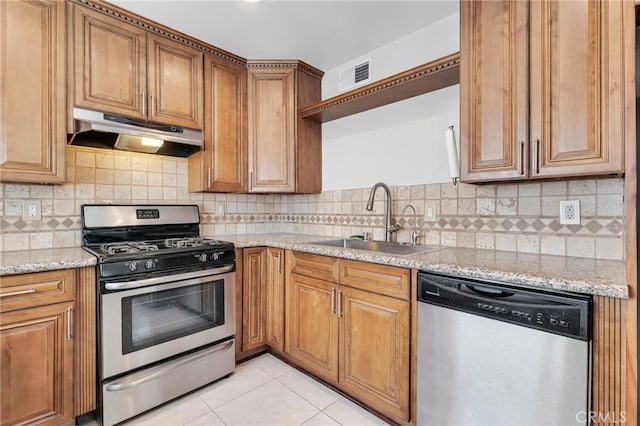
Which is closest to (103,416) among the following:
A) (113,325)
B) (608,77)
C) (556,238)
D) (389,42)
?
(113,325)

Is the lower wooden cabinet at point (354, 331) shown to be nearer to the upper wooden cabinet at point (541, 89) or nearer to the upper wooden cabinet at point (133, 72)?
the upper wooden cabinet at point (541, 89)

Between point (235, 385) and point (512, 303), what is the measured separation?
5.69ft

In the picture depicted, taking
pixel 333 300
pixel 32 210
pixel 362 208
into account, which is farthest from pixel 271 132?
pixel 32 210

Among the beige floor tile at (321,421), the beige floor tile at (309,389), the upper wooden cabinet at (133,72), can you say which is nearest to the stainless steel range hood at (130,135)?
the upper wooden cabinet at (133,72)

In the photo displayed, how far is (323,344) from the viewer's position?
1974mm

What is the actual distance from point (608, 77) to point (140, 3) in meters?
2.49

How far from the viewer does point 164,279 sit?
181 centimetres

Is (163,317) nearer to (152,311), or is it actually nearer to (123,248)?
(152,311)

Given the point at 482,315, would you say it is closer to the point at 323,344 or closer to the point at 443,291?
the point at 443,291

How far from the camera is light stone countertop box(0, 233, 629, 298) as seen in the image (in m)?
1.08

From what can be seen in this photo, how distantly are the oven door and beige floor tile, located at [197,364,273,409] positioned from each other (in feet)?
0.96

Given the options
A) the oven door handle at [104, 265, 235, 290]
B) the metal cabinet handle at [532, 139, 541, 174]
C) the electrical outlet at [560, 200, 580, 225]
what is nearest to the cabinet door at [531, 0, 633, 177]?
the metal cabinet handle at [532, 139, 541, 174]

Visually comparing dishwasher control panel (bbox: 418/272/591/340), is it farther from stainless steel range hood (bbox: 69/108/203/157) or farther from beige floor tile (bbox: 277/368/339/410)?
stainless steel range hood (bbox: 69/108/203/157)

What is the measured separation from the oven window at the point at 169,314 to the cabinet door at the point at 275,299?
1.24ft
